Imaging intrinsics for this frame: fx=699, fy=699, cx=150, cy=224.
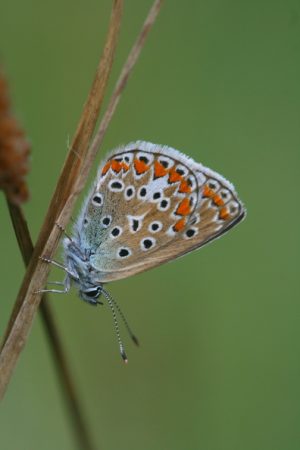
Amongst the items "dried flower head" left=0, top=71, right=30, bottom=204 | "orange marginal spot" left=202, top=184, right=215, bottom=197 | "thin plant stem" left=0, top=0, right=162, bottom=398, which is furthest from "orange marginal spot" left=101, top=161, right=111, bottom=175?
"dried flower head" left=0, top=71, right=30, bottom=204

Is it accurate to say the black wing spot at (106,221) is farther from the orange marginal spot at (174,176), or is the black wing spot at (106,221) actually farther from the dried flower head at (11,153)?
the dried flower head at (11,153)

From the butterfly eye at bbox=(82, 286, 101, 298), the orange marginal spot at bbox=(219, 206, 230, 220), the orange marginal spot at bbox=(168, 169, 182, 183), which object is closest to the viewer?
the orange marginal spot at bbox=(219, 206, 230, 220)

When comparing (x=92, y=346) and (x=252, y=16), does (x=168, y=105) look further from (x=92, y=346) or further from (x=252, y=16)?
(x=92, y=346)

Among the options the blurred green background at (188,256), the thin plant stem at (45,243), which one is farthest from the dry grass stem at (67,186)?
the blurred green background at (188,256)

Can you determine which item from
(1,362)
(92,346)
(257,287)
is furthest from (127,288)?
(1,362)

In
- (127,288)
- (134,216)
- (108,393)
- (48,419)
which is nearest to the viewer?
(134,216)

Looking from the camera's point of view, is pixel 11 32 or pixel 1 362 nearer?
pixel 1 362

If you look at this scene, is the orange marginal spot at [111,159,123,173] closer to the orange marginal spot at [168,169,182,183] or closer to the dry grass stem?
the orange marginal spot at [168,169,182,183]
